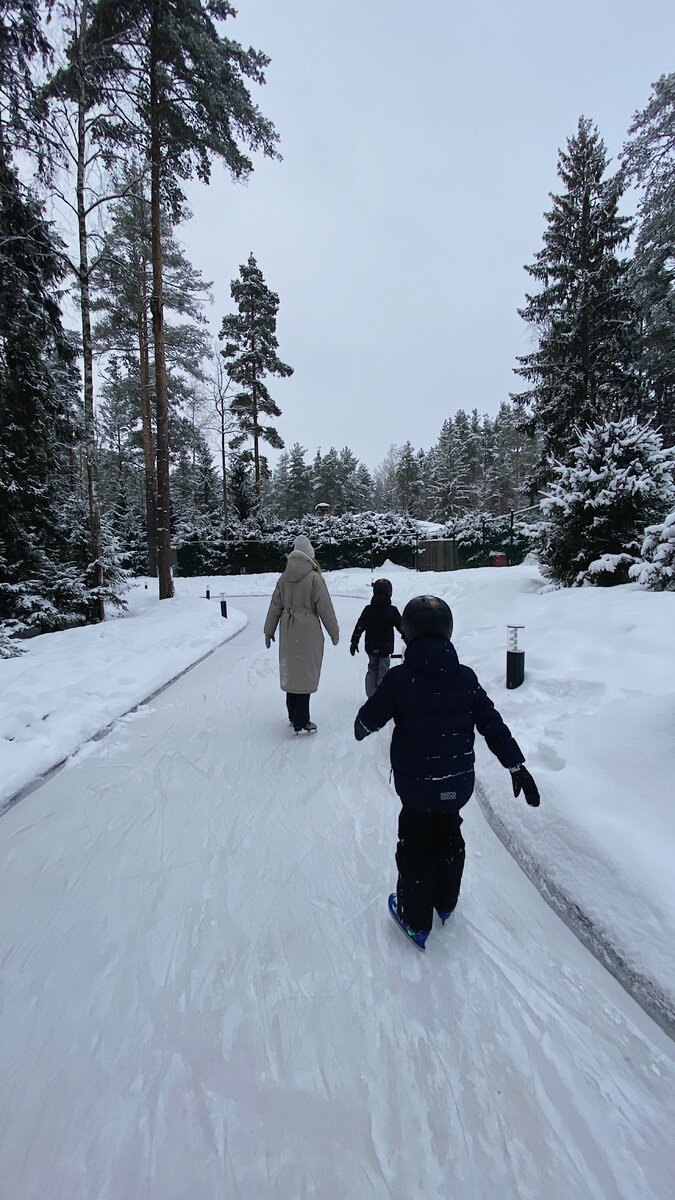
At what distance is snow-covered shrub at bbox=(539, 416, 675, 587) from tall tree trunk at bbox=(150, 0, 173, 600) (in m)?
9.60

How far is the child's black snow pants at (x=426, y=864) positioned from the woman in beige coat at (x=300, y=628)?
2650 millimetres

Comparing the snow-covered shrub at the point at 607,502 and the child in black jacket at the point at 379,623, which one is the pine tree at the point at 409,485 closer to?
the snow-covered shrub at the point at 607,502

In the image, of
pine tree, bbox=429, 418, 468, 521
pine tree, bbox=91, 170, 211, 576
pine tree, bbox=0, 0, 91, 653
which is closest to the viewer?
pine tree, bbox=0, 0, 91, 653

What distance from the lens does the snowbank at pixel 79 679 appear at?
4445 millimetres

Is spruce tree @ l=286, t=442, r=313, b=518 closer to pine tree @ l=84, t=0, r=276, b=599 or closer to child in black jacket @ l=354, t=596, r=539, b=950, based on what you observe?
pine tree @ l=84, t=0, r=276, b=599

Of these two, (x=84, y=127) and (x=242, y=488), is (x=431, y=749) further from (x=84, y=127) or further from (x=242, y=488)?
(x=242, y=488)

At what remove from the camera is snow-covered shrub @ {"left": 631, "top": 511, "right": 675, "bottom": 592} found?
21.3 ft

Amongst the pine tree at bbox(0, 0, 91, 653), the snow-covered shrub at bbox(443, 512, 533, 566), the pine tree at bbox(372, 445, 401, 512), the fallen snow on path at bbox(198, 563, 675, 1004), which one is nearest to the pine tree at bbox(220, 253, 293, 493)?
the snow-covered shrub at bbox(443, 512, 533, 566)

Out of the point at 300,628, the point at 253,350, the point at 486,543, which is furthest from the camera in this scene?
the point at 253,350

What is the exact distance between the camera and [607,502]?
833 cm

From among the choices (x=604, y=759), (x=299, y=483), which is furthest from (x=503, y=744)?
(x=299, y=483)

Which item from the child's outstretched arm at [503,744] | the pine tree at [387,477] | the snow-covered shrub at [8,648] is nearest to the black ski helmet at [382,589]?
the child's outstretched arm at [503,744]

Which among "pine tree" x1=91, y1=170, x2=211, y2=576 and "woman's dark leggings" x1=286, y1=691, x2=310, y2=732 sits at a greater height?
"pine tree" x1=91, y1=170, x2=211, y2=576

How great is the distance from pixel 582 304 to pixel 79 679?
20.0 m
